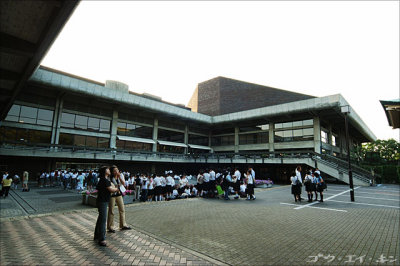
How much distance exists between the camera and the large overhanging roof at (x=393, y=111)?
628cm

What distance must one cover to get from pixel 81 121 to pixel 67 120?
1.82 meters

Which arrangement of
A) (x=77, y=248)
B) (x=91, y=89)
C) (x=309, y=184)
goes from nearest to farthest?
(x=77, y=248), (x=309, y=184), (x=91, y=89)

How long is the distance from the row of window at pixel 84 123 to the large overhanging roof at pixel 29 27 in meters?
23.5

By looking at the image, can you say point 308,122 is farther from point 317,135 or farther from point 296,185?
point 296,185

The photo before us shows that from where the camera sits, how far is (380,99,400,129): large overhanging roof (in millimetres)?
6283

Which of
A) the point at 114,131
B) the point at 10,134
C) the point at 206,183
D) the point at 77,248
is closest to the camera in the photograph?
the point at 77,248

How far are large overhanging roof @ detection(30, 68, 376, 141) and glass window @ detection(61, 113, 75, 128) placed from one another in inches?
148

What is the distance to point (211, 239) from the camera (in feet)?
17.8

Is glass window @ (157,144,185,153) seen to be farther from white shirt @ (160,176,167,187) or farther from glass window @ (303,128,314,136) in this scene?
white shirt @ (160,176,167,187)

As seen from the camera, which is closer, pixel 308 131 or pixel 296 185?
pixel 296 185

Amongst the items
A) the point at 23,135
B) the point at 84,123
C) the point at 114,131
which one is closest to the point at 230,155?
the point at 114,131

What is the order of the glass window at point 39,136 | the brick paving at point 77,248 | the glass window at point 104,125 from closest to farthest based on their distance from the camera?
the brick paving at point 77,248, the glass window at point 39,136, the glass window at point 104,125

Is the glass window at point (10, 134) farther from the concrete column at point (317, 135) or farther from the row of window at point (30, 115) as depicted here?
the concrete column at point (317, 135)

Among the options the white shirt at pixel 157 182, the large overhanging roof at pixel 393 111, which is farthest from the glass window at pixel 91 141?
the large overhanging roof at pixel 393 111
